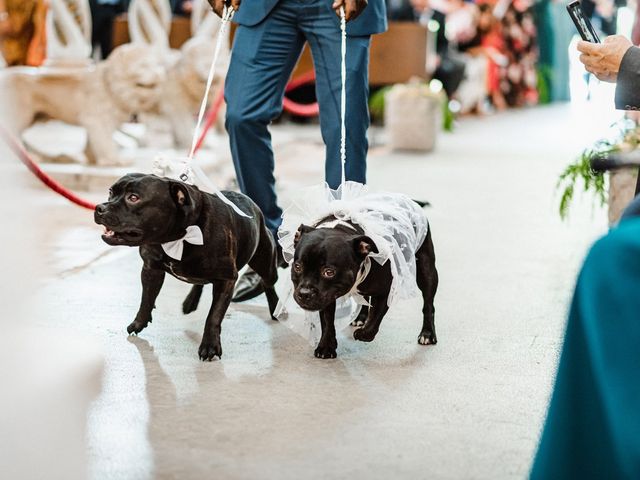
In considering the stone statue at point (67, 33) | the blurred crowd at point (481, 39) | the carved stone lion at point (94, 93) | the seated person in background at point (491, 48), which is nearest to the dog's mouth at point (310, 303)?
the carved stone lion at point (94, 93)

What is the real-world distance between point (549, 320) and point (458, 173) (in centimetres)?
469

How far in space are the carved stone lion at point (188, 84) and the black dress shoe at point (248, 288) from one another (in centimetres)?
464

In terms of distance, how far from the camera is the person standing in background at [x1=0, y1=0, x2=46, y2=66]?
10.0 metres

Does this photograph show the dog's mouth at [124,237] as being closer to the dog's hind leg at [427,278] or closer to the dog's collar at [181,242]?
the dog's collar at [181,242]

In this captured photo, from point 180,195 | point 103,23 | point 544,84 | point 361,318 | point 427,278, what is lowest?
point 544,84

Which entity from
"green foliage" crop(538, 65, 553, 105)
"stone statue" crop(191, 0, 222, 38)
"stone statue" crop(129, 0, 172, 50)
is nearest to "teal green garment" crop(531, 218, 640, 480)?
"stone statue" crop(191, 0, 222, 38)

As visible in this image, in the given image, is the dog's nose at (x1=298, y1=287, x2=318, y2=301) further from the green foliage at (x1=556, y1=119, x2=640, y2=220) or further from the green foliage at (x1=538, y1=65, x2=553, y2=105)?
the green foliage at (x1=538, y1=65, x2=553, y2=105)

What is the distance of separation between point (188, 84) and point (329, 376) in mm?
6057

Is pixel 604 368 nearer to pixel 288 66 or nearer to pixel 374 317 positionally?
pixel 374 317

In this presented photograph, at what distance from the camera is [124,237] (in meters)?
3.33

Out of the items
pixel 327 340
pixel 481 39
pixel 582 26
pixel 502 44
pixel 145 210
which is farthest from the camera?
pixel 502 44

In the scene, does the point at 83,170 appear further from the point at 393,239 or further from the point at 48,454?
the point at 48,454

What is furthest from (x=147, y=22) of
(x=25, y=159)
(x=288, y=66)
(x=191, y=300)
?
(x=191, y=300)

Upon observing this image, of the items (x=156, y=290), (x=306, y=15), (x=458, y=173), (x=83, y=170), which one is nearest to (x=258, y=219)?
(x=156, y=290)
